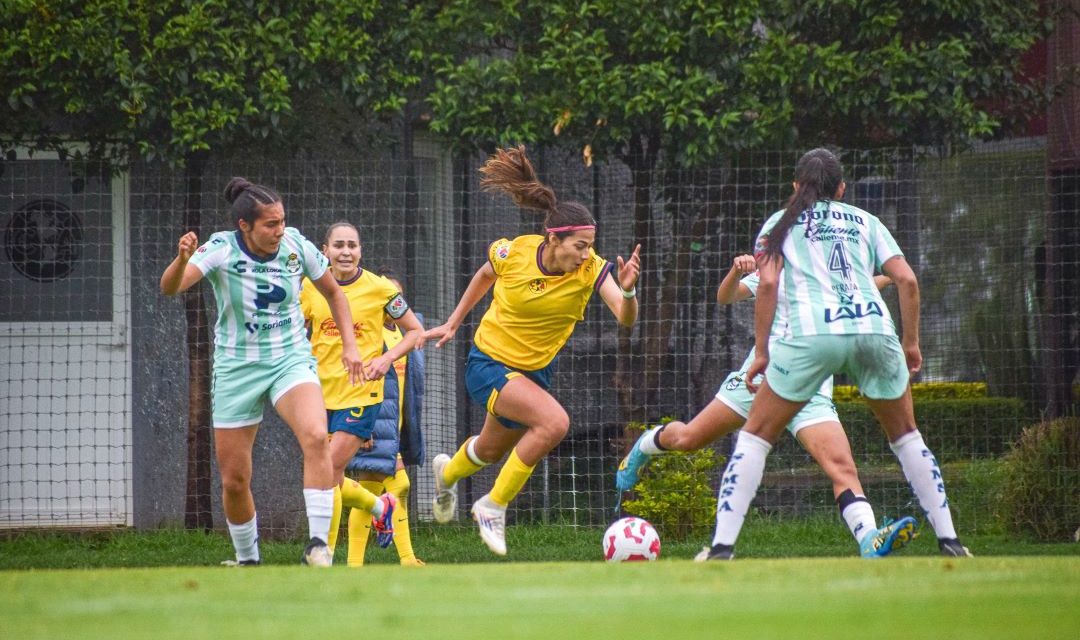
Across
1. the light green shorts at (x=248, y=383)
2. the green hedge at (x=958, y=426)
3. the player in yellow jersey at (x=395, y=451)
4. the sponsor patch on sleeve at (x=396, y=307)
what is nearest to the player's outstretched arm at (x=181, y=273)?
the light green shorts at (x=248, y=383)

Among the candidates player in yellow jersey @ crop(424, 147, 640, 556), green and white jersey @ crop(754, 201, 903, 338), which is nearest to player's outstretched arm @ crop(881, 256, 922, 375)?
green and white jersey @ crop(754, 201, 903, 338)

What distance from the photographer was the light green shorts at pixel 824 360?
20.9ft

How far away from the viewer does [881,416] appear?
267 inches

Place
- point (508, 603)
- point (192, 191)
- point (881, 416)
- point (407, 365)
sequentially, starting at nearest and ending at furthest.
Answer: point (508, 603)
point (881, 416)
point (407, 365)
point (192, 191)

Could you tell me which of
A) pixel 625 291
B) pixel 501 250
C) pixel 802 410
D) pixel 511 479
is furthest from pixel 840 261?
pixel 511 479

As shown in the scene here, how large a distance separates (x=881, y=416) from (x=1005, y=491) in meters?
3.27

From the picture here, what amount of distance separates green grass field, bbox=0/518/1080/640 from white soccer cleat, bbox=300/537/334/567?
980mm

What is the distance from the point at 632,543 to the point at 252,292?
2.46 metres

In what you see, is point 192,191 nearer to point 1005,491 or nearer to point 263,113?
point 263,113

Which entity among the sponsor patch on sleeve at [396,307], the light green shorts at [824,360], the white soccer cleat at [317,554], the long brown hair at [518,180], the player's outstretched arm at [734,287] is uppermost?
the long brown hair at [518,180]

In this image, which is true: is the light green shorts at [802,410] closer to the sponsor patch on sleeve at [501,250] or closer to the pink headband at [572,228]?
the pink headband at [572,228]

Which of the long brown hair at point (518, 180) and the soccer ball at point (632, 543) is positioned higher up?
the long brown hair at point (518, 180)

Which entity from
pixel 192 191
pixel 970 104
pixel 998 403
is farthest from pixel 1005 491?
pixel 192 191

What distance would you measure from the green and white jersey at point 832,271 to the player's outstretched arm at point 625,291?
1.23m
